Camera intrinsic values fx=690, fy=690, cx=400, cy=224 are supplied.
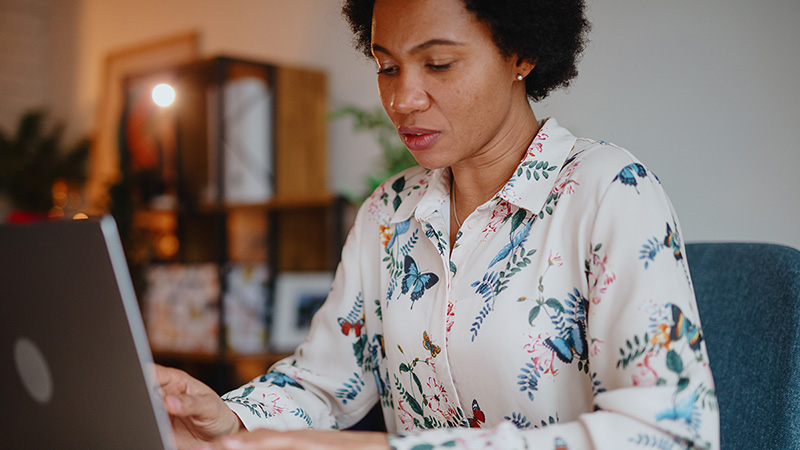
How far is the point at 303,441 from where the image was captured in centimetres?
70

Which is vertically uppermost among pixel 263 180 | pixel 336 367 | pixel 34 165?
pixel 34 165

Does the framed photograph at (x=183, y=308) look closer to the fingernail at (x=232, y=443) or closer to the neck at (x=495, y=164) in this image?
the neck at (x=495, y=164)

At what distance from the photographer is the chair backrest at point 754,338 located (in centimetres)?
97

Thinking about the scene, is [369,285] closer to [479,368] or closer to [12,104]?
[479,368]

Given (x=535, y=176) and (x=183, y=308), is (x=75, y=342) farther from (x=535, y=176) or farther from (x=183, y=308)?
(x=183, y=308)

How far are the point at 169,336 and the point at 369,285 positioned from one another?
197 cm

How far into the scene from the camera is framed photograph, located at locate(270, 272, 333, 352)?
2.57m

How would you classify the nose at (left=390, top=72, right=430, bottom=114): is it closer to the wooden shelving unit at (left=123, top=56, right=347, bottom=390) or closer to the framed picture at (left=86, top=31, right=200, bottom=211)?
the wooden shelving unit at (left=123, top=56, right=347, bottom=390)

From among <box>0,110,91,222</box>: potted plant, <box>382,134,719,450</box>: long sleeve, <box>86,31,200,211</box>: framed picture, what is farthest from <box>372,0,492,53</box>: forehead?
<box>0,110,91,222</box>: potted plant

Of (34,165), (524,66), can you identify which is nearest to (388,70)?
(524,66)

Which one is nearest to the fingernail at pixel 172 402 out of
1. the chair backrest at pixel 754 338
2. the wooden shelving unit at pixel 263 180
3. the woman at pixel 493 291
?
the woman at pixel 493 291

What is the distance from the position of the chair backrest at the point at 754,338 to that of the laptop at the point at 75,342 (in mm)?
814

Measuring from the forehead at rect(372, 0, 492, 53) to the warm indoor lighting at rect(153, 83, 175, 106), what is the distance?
2.10 metres

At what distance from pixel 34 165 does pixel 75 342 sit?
3730 millimetres
